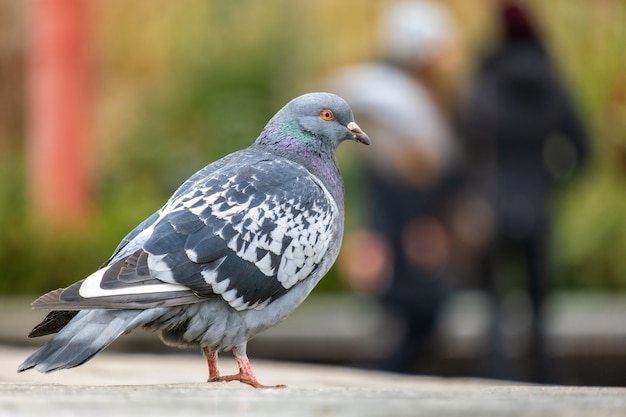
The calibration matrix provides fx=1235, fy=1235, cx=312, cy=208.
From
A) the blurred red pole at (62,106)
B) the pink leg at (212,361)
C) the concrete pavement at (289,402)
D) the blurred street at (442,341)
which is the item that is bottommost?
the blurred street at (442,341)

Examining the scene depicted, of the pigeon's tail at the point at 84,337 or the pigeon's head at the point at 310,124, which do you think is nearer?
the pigeon's tail at the point at 84,337

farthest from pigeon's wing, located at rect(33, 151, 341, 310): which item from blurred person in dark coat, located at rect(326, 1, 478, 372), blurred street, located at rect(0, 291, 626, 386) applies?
blurred street, located at rect(0, 291, 626, 386)

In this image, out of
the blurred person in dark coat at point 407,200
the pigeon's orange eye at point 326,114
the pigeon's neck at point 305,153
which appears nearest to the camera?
the pigeon's neck at point 305,153

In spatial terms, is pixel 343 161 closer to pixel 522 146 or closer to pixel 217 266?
pixel 522 146

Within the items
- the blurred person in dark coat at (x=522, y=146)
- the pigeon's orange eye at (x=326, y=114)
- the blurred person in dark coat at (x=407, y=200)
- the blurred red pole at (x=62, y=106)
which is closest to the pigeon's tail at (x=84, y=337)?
the pigeon's orange eye at (x=326, y=114)

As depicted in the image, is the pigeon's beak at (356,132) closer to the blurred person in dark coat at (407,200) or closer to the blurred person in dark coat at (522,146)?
the blurred person in dark coat at (407,200)

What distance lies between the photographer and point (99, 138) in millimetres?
15078

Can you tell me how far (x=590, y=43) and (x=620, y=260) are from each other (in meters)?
4.18

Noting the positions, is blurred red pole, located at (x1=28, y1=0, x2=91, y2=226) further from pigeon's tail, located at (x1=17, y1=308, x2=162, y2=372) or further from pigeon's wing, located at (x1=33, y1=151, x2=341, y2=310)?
pigeon's tail, located at (x1=17, y1=308, x2=162, y2=372)

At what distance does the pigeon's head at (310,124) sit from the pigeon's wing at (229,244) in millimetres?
172

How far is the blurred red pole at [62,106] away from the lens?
35.8 feet

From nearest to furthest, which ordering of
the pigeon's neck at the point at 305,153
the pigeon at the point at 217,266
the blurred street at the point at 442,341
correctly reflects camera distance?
the pigeon at the point at 217,266
the pigeon's neck at the point at 305,153
the blurred street at the point at 442,341

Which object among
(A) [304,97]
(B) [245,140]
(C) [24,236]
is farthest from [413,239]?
(B) [245,140]

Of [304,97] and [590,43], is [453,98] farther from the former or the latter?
[590,43]
